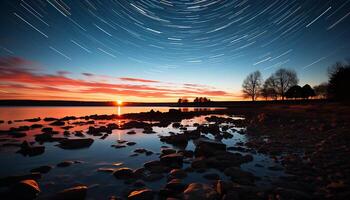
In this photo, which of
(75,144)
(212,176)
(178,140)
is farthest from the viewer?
(178,140)

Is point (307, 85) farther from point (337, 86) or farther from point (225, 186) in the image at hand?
point (225, 186)

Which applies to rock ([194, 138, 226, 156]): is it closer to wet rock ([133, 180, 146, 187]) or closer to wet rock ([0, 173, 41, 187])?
wet rock ([133, 180, 146, 187])

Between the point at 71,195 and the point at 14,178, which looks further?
the point at 14,178

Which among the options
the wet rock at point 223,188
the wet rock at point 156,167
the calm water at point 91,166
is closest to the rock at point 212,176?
the calm water at point 91,166

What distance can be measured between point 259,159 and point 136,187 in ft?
26.0

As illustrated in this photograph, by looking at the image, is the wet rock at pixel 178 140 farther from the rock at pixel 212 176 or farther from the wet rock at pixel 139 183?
the wet rock at pixel 139 183

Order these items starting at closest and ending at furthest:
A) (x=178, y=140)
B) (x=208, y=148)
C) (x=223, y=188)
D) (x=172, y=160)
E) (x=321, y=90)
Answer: (x=223, y=188)
(x=172, y=160)
(x=208, y=148)
(x=178, y=140)
(x=321, y=90)

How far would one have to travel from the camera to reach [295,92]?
8231 cm

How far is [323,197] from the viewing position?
6.87 meters

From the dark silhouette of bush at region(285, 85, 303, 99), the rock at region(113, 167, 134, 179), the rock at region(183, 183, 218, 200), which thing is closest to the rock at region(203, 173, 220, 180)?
the rock at region(183, 183, 218, 200)

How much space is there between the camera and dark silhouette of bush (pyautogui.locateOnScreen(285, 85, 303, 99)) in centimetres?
8238

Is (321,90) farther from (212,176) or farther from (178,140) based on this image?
(212,176)

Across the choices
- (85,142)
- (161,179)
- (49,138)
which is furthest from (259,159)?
(49,138)

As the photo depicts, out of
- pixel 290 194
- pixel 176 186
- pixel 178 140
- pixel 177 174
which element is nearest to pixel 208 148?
pixel 177 174
